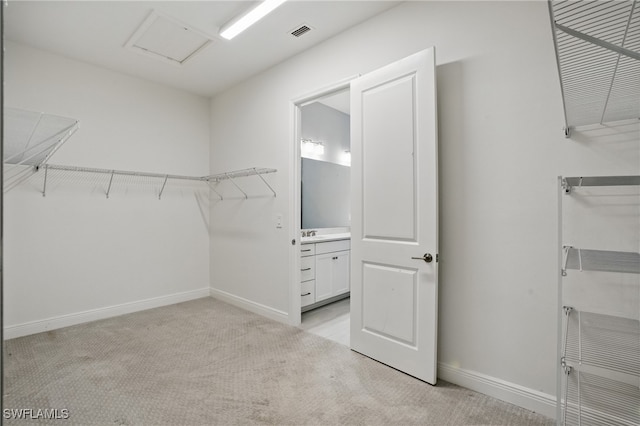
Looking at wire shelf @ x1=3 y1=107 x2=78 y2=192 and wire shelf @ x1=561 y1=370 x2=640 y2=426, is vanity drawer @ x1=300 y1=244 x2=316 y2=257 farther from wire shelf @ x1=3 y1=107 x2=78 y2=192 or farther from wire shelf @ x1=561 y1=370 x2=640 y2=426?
wire shelf @ x1=561 y1=370 x2=640 y2=426

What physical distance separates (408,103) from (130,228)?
10.9 ft

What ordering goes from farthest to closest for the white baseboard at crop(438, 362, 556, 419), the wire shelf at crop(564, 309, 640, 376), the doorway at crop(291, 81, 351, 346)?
the doorway at crop(291, 81, 351, 346) < the white baseboard at crop(438, 362, 556, 419) < the wire shelf at crop(564, 309, 640, 376)

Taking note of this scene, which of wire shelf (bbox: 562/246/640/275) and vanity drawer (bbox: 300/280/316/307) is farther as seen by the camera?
vanity drawer (bbox: 300/280/316/307)

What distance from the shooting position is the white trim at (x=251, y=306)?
10.9 ft

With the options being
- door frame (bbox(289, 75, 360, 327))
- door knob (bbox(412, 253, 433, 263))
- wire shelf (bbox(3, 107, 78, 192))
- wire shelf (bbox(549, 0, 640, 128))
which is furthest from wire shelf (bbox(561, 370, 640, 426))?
wire shelf (bbox(3, 107, 78, 192))

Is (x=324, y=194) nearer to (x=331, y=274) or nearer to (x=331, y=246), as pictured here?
(x=331, y=246)

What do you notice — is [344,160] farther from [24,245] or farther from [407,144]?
[24,245]

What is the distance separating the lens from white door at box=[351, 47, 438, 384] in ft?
6.89

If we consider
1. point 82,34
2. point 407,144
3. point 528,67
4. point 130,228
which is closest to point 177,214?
point 130,228

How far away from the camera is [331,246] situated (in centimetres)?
395

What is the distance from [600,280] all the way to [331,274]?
8.84ft

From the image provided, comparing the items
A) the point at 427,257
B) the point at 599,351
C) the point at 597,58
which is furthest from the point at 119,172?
the point at 599,351

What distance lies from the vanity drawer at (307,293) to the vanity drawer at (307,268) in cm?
6

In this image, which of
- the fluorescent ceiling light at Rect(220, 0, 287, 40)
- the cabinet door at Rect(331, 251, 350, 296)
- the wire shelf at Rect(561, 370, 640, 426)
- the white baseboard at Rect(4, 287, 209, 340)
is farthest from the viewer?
the cabinet door at Rect(331, 251, 350, 296)
